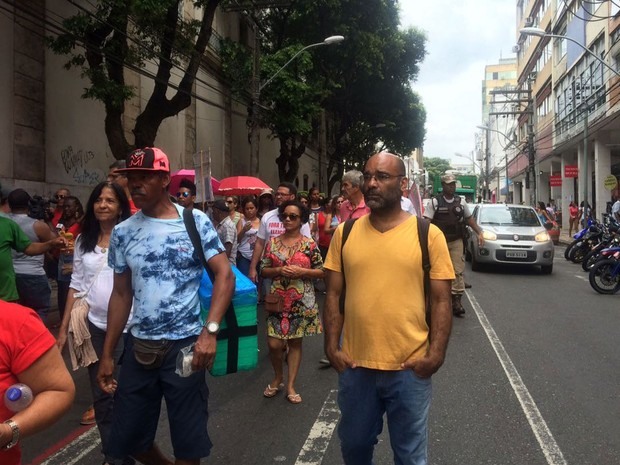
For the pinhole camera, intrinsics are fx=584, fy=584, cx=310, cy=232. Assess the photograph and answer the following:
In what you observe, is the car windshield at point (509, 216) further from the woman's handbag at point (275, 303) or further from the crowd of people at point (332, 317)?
the crowd of people at point (332, 317)

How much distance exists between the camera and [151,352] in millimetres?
2764

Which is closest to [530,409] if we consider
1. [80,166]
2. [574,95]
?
[80,166]

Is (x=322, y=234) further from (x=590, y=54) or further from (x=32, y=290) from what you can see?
(x=590, y=54)

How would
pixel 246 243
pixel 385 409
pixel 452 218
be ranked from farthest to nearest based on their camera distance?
1. pixel 246 243
2. pixel 452 218
3. pixel 385 409

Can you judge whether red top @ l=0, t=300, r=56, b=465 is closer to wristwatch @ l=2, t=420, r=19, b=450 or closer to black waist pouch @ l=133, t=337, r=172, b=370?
wristwatch @ l=2, t=420, r=19, b=450

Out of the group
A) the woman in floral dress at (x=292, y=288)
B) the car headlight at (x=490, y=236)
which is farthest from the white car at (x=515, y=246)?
the woman in floral dress at (x=292, y=288)

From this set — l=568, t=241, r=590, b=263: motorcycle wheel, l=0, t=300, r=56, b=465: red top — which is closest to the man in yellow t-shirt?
l=0, t=300, r=56, b=465: red top

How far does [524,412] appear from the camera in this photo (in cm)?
453

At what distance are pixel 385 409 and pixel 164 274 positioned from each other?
121 cm

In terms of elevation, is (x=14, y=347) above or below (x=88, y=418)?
above

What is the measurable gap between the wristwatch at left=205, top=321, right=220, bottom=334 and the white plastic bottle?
117cm

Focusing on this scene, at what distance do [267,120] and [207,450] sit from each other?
1923 centimetres

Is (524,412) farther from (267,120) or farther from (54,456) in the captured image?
(267,120)

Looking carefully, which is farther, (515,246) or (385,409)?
(515,246)
